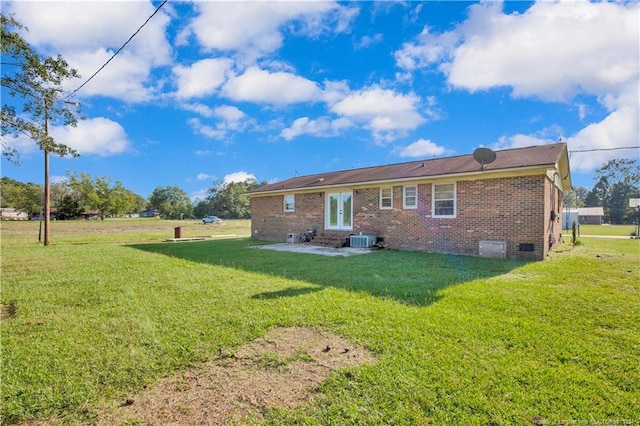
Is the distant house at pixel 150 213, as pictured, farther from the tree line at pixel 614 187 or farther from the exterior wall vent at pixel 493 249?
the tree line at pixel 614 187

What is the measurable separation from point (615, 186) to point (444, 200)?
279 feet

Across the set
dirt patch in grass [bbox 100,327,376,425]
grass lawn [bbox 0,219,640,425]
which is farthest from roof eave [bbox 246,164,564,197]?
dirt patch in grass [bbox 100,327,376,425]

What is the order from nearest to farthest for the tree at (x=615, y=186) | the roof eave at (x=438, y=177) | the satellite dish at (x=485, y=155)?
the roof eave at (x=438, y=177), the satellite dish at (x=485, y=155), the tree at (x=615, y=186)

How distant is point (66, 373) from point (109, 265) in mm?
7178

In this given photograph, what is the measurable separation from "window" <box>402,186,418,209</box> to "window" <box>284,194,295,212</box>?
6523 mm

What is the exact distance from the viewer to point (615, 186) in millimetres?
70062

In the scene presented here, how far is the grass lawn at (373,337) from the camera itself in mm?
2422

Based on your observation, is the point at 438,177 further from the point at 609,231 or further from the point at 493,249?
the point at 609,231

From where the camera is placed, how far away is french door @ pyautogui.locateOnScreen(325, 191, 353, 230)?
1423 centimetres

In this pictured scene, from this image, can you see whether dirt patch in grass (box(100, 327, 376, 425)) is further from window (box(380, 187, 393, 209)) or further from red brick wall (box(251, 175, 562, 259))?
window (box(380, 187, 393, 209))

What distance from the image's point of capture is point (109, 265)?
9.09m

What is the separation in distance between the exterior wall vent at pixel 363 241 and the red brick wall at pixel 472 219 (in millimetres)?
427

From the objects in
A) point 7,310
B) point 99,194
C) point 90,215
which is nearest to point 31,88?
point 7,310

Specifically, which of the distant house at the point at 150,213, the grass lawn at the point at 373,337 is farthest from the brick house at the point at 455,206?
the distant house at the point at 150,213
